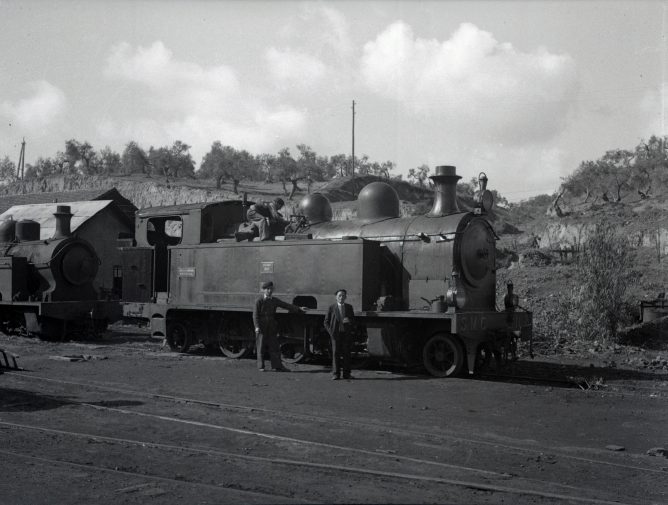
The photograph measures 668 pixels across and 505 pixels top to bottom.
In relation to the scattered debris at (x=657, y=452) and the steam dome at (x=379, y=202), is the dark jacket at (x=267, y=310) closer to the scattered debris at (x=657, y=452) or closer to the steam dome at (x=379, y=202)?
the steam dome at (x=379, y=202)

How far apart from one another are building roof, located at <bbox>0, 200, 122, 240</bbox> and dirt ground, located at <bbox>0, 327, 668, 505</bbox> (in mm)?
15560

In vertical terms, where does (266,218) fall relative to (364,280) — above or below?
above

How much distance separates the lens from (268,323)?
11828 millimetres

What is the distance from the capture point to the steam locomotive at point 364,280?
11.1 m

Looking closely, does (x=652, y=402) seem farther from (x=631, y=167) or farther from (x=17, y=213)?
(x=631, y=167)

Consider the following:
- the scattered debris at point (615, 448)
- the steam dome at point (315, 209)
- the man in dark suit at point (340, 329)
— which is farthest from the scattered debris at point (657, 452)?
the steam dome at point (315, 209)

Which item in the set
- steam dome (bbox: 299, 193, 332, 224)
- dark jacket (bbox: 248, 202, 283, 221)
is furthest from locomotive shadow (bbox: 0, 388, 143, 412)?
steam dome (bbox: 299, 193, 332, 224)

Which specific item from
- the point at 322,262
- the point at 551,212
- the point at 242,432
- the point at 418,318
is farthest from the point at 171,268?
the point at 551,212

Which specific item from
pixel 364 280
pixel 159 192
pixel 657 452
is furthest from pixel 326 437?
pixel 159 192

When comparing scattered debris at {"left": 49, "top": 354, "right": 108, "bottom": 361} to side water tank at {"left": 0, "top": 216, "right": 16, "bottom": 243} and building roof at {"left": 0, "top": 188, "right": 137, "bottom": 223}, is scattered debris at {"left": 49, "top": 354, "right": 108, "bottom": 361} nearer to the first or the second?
side water tank at {"left": 0, "top": 216, "right": 16, "bottom": 243}

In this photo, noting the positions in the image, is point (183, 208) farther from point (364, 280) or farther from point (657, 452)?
point (657, 452)

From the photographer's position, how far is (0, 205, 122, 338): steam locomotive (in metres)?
17.4

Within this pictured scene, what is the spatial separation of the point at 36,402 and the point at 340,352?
14.9ft

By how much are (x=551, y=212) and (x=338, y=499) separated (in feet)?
135
